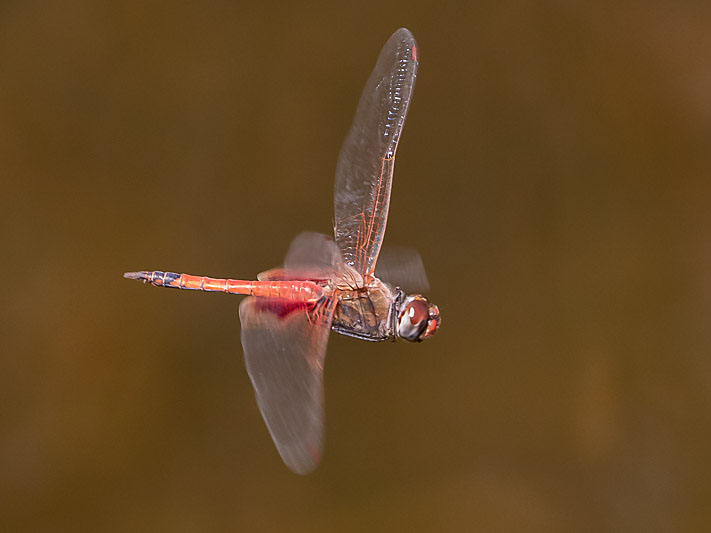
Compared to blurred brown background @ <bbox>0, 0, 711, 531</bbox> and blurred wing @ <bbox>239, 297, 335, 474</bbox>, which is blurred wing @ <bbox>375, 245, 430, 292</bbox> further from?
blurred brown background @ <bbox>0, 0, 711, 531</bbox>

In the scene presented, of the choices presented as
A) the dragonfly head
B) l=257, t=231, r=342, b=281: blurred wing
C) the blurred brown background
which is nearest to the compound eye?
the dragonfly head

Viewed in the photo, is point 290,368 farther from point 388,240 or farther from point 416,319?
point 388,240

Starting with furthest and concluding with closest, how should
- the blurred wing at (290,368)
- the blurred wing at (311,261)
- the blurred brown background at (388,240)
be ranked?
1. the blurred brown background at (388,240)
2. the blurred wing at (311,261)
3. the blurred wing at (290,368)

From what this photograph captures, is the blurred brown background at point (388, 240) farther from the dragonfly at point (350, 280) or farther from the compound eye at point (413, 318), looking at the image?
the compound eye at point (413, 318)

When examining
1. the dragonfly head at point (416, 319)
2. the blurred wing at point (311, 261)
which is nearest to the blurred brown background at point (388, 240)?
the blurred wing at point (311, 261)

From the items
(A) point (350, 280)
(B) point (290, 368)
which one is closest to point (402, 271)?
(A) point (350, 280)

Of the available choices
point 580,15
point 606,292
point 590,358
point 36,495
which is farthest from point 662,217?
point 36,495
